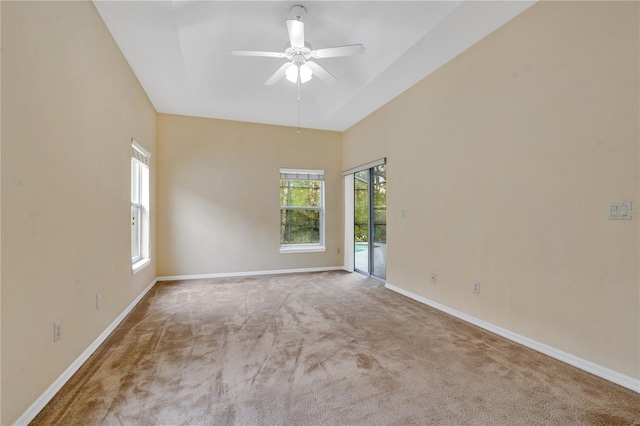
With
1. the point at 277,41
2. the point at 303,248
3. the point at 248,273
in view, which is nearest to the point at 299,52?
the point at 277,41

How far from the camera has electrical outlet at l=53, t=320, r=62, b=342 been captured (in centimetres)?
186

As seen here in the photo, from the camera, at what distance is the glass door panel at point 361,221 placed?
18.2 ft

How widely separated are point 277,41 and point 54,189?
2561mm

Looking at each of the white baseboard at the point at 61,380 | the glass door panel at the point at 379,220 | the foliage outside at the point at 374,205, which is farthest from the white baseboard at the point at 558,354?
the white baseboard at the point at 61,380

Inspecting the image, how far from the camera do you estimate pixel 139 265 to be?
12.9 ft

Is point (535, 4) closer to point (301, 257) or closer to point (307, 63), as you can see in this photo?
point (307, 63)

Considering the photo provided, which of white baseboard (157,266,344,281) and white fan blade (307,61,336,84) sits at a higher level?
white fan blade (307,61,336,84)

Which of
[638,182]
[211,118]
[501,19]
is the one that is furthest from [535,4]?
[211,118]

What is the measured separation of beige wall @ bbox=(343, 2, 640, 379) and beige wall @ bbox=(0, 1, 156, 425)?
11.4ft

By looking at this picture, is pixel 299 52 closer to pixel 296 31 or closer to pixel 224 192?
pixel 296 31

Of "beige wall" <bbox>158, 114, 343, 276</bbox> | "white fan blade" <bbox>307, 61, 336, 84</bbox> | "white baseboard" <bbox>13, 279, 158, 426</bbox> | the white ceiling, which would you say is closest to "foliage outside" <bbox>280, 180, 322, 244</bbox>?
"beige wall" <bbox>158, 114, 343, 276</bbox>

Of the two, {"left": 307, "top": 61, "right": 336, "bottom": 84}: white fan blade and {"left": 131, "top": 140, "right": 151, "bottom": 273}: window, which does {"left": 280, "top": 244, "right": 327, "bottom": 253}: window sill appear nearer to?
{"left": 131, "top": 140, "right": 151, "bottom": 273}: window

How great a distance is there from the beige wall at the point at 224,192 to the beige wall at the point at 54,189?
2.14 metres

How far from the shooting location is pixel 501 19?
2.68 metres
